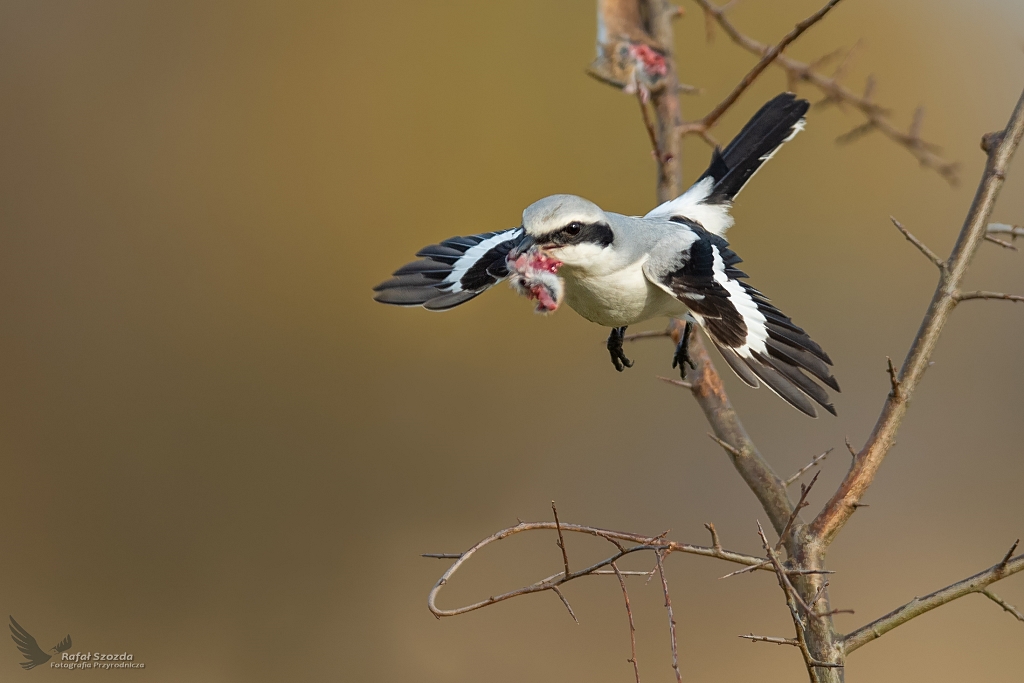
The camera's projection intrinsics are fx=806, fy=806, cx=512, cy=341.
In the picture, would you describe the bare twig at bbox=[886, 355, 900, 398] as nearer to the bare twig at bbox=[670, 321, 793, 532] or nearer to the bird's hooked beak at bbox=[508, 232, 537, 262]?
the bare twig at bbox=[670, 321, 793, 532]

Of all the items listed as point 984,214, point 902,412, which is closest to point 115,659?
point 902,412

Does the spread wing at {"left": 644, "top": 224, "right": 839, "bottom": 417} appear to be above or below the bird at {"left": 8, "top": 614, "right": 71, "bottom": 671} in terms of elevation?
above

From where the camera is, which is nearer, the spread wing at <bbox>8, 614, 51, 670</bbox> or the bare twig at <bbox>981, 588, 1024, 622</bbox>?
the bare twig at <bbox>981, 588, 1024, 622</bbox>

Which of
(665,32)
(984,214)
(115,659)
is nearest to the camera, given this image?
(984,214)

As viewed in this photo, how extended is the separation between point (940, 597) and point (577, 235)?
0.95m

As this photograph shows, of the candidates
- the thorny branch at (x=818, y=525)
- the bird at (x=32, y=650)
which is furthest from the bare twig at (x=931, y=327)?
the bird at (x=32, y=650)

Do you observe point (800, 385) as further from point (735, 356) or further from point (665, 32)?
point (665, 32)

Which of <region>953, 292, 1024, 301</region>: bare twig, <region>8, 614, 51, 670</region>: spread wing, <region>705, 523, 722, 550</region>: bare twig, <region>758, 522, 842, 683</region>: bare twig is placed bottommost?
<region>8, 614, 51, 670</region>: spread wing

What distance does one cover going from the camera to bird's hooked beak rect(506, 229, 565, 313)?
167 centimetres

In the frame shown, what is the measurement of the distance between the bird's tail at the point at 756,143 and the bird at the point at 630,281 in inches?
13.0

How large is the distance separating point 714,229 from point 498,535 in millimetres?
1387

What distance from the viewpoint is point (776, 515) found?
5.52ft

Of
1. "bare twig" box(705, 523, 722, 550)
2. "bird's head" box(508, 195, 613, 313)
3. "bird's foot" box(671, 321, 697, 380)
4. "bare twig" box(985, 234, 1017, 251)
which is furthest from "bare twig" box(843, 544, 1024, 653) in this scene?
"bird's foot" box(671, 321, 697, 380)

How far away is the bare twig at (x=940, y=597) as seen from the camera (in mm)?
1297
